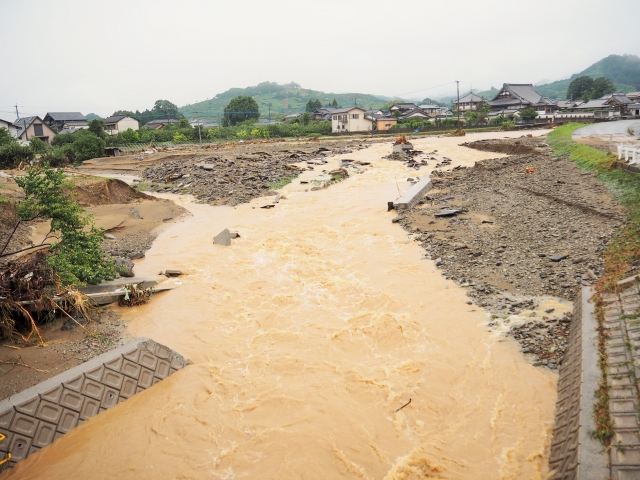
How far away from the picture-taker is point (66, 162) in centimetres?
3919

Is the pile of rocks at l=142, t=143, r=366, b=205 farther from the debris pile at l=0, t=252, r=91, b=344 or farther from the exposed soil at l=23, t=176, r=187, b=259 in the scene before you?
the debris pile at l=0, t=252, r=91, b=344

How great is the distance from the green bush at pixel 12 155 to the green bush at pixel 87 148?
10.3 m

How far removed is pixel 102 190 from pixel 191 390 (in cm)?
1597

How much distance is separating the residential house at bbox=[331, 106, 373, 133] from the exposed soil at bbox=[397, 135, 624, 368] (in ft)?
165

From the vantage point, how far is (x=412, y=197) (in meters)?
17.5

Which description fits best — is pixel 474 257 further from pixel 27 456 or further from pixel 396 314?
pixel 27 456

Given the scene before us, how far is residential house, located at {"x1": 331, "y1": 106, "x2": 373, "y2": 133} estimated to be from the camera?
6788 centimetres

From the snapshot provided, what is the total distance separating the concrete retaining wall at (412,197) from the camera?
16625mm

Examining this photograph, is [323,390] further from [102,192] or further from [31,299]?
[102,192]

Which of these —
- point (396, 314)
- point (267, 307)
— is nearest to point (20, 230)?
point (267, 307)

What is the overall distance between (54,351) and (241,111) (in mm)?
80024

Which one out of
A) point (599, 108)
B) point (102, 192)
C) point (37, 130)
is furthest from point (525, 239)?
point (599, 108)

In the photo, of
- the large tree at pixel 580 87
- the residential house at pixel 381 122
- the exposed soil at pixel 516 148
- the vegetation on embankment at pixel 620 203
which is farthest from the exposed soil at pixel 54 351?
the large tree at pixel 580 87

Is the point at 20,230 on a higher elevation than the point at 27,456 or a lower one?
higher
